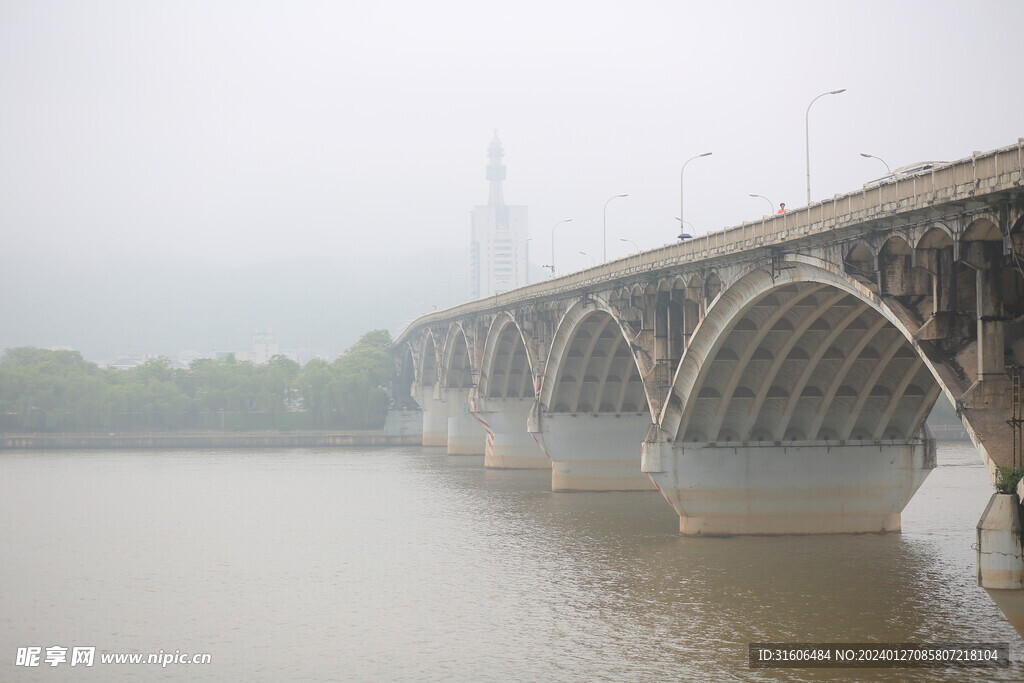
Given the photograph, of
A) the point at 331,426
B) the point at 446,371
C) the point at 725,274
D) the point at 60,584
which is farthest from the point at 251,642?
the point at 331,426

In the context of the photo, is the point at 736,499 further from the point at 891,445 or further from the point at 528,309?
the point at 528,309

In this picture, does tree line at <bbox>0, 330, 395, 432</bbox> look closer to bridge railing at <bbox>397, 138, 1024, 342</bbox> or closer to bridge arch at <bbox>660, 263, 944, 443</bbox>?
bridge railing at <bbox>397, 138, 1024, 342</bbox>

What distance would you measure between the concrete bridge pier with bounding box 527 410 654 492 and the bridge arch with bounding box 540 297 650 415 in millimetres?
690

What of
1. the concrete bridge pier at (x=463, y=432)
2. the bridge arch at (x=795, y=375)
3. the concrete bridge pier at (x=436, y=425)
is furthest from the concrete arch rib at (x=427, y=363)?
the bridge arch at (x=795, y=375)

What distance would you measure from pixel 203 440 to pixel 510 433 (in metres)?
55.7

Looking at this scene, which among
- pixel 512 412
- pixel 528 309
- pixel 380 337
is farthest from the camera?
pixel 380 337

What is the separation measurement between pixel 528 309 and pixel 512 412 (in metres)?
17.1

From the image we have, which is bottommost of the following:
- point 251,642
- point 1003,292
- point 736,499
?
point 251,642

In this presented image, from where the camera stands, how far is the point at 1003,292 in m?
27.7

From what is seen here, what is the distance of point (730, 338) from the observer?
46250mm

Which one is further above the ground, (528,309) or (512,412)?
(528,309)

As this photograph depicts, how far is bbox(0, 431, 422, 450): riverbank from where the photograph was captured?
13500cm

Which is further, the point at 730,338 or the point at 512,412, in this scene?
the point at 512,412

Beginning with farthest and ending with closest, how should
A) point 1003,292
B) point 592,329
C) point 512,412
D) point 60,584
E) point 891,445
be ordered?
point 512,412 → point 592,329 → point 891,445 → point 60,584 → point 1003,292
